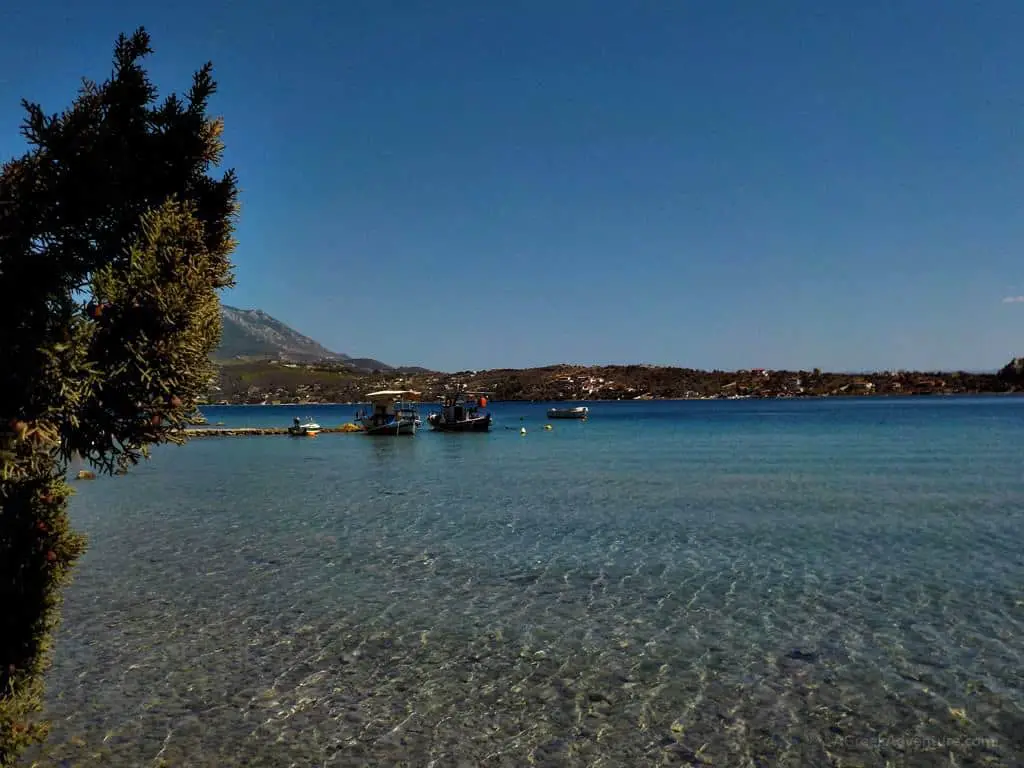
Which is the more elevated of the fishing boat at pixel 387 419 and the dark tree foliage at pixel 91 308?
the dark tree foliage at pixel 91 308

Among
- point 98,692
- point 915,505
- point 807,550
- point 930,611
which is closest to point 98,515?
point 98,692

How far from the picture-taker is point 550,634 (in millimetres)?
15742

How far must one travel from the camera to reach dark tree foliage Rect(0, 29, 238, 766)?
24.5ft

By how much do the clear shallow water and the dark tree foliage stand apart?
4.08 meters

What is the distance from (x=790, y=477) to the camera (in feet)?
148

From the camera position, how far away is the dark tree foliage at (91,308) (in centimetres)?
745

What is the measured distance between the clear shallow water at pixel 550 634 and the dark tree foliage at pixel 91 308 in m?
4.08

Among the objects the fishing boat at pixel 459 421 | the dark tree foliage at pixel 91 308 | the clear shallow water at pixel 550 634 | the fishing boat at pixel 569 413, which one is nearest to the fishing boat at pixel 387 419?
the fishing boat at pixel 459 421

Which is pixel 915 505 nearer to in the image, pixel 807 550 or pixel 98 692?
pixel 807 550

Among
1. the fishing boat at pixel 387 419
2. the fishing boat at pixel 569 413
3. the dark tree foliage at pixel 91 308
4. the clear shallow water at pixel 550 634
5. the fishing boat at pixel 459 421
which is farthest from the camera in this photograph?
the fishing boat at pixel 569 413

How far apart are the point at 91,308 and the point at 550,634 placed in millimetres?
11162

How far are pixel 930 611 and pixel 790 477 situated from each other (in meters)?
29.3

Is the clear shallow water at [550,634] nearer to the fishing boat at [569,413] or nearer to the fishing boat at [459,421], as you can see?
the fishing boat at [459,421]

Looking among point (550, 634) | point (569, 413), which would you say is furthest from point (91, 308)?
point (569, 413)
